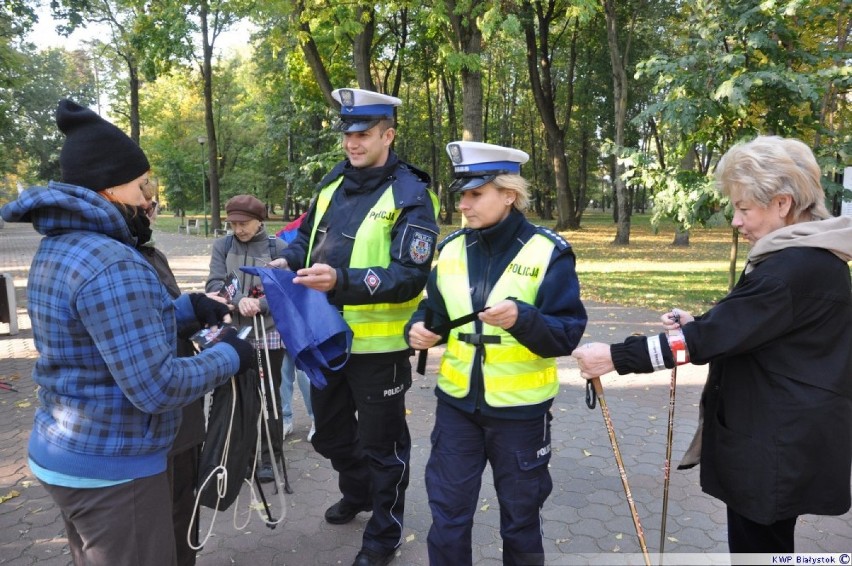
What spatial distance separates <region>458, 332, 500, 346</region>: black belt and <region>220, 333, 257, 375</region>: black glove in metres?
0.91

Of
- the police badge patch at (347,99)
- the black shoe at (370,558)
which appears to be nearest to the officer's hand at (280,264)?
the police badge patch at (347,99)

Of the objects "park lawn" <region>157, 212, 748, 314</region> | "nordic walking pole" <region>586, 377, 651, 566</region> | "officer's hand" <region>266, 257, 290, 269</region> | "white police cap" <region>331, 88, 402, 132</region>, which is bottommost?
"park lawn" <region>157, 212, 748, 314</region>

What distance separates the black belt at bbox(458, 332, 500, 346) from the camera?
8.71 feet

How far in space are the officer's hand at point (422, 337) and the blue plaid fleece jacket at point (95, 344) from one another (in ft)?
3.15

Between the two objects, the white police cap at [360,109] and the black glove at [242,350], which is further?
the white police cap at [360,109]

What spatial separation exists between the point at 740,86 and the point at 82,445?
8.29 metres

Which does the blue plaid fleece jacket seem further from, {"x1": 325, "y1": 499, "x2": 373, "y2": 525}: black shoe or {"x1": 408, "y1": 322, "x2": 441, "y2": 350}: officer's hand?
{"x1": 325, "y1": 499, "x2": 373, "y2": 525}: black shoe

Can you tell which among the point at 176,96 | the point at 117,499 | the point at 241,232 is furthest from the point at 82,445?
the point at 176,96

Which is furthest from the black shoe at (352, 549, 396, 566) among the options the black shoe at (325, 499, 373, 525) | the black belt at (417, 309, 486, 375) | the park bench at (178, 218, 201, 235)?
the park bench at (178, 218, 201, 235)

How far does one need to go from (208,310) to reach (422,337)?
930mm

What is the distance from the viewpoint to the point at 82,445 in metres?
1.96

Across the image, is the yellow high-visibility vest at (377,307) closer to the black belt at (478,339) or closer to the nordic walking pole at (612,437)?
the black belt at (478,339)

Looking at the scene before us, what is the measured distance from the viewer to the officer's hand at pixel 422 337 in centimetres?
272

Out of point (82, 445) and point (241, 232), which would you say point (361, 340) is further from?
point (241, 232)
